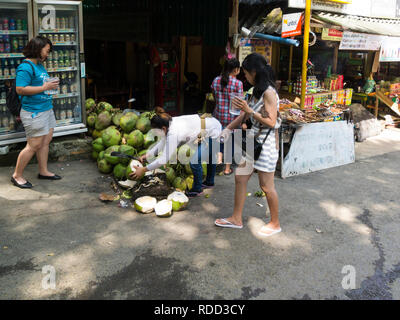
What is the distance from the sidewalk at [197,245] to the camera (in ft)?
11.7

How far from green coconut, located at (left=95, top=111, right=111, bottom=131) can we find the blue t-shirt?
1.21m

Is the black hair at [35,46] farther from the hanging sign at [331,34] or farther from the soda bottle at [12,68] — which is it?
the hanging sign at [331,34]

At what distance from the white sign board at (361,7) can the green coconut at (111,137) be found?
4.76 m

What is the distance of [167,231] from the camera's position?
4.63 meters

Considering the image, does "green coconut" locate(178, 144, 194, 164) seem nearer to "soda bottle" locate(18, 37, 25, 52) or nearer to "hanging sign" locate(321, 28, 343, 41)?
"soda bottle" locate(18, 37, 25, 52)

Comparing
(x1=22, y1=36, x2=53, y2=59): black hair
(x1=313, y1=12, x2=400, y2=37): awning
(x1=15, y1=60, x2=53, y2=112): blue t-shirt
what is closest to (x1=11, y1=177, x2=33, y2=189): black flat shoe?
(x1=15, y1=60, x2=53, y2=112): blue t-shirt

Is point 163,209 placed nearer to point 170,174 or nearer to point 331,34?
point 170,174

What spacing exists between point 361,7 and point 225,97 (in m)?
6.98

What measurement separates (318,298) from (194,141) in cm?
252

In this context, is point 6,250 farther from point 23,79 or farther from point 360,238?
point 360,238

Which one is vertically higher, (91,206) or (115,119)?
(115,119)

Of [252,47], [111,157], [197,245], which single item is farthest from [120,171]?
[252,47]

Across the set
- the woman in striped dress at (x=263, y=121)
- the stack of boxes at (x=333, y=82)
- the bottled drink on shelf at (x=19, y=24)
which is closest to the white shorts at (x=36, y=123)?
the bottled drink on shelf at (x=19, y=24)
